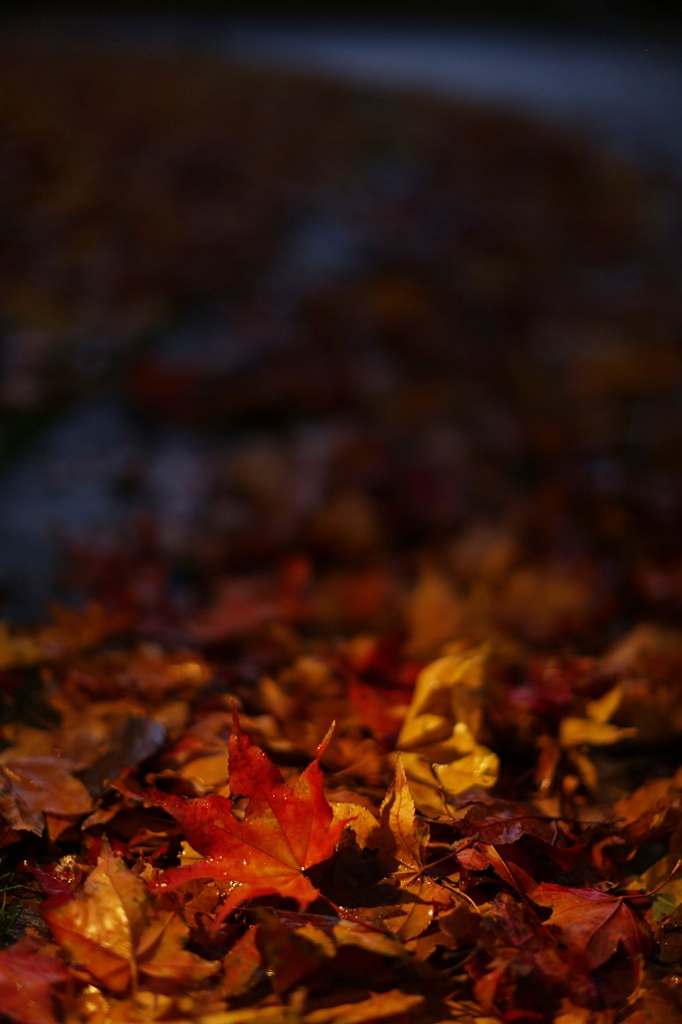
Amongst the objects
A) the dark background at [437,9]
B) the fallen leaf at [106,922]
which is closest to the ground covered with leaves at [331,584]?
the fallen leaf at [106,922]

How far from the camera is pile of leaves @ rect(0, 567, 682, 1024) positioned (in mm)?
797

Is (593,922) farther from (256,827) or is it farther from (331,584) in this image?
(331,584)

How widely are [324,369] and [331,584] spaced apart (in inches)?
41.8

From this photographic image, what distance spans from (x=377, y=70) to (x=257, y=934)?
867 centimetres

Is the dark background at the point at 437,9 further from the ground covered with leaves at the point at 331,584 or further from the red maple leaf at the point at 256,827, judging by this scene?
the red maple leaf at the point at 256,827

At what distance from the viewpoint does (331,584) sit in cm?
197

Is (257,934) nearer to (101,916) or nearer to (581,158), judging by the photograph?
(101,916)

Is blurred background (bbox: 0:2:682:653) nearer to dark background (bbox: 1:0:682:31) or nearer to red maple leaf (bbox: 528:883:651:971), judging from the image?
red maple leaf (bbox: 528:883:651:971)

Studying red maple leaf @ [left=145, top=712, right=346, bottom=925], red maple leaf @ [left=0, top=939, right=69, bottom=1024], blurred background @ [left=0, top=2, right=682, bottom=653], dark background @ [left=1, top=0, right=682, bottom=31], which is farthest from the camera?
dark background @ [left=1, top=0, right=682, bottom=31]

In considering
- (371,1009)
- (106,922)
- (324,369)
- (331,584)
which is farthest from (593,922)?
(324,369)

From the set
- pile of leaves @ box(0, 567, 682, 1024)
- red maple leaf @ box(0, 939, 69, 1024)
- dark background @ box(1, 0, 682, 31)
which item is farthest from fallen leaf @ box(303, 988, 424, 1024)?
dark background @ box(1, 0, 682, 31)

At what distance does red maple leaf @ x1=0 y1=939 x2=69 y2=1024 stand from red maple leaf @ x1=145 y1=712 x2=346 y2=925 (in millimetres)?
129

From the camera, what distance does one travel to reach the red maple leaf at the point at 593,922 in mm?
855

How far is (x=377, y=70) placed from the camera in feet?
26.2
